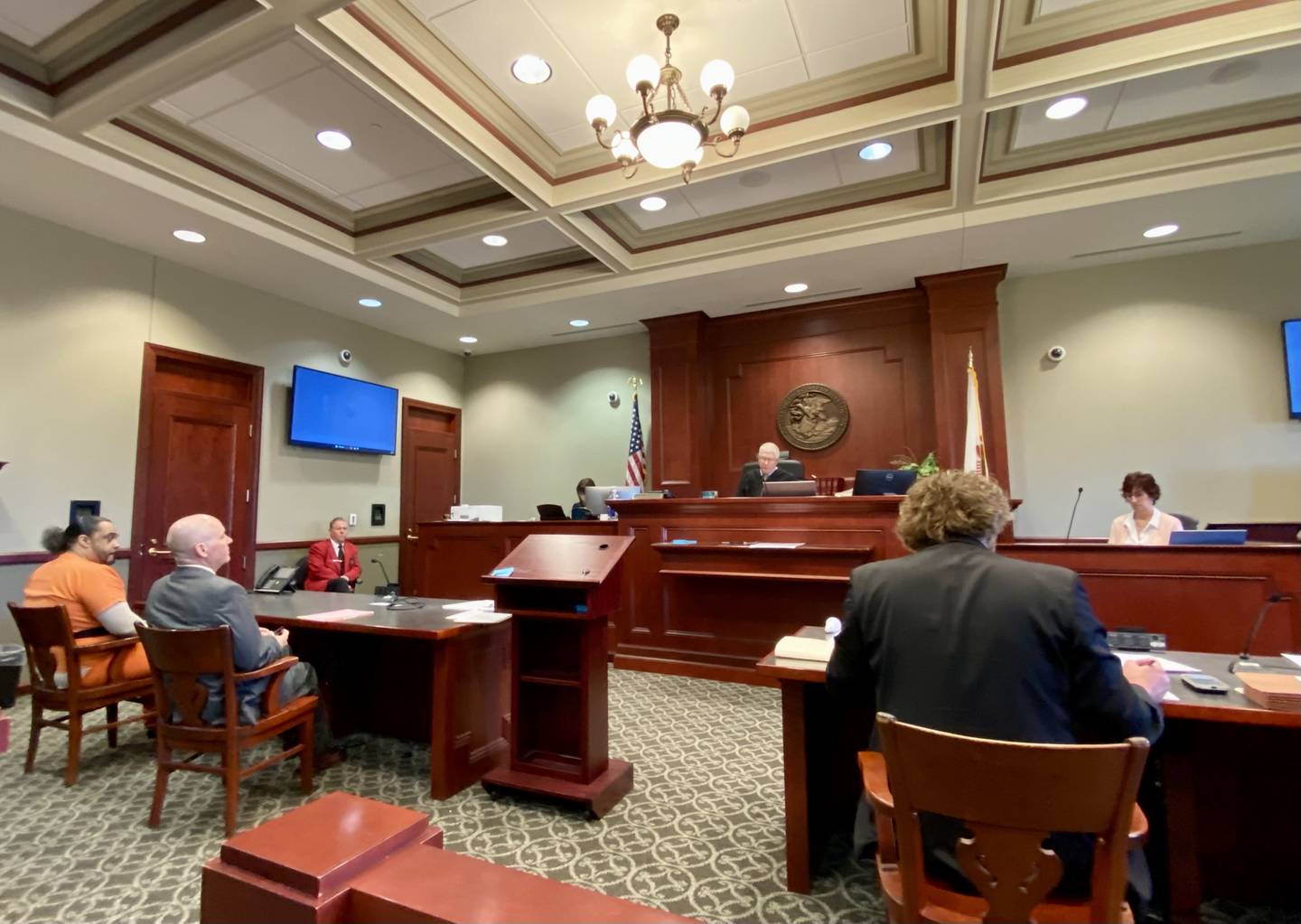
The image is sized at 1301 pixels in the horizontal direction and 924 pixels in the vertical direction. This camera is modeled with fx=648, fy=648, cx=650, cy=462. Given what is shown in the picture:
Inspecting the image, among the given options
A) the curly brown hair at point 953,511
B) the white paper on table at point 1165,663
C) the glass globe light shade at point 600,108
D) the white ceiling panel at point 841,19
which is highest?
the white ceiling panel at point 841,19

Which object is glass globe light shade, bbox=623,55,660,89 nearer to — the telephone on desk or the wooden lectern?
the wooden lectern

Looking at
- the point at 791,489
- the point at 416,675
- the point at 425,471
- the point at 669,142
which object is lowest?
the point at 416,675

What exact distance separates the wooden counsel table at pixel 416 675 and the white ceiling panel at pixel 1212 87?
4591mm

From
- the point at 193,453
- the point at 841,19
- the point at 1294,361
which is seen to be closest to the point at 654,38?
the point at 841,19

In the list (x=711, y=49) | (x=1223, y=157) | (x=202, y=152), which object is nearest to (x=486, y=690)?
(x=711, y=49)

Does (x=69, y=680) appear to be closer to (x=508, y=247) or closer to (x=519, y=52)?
(x=519, y=52)

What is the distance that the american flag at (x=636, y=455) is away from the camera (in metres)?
6.58

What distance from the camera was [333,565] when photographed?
543 centimetres

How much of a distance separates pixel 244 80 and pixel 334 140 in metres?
0.60

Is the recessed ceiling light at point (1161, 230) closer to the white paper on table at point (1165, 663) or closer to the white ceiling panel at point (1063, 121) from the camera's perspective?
the white ceiling panel at point (1063, 121)

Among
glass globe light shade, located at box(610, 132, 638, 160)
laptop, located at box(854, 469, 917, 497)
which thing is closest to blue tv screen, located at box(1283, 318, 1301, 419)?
laptop, located at box(854, 469, 917, 497)

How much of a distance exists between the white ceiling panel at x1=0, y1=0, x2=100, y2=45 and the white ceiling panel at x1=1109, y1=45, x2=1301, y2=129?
18.0 feet

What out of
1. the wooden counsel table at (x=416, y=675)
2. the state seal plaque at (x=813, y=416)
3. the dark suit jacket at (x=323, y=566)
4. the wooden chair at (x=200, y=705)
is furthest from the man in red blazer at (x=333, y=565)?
the state seal plaque at (x=813, y=416)

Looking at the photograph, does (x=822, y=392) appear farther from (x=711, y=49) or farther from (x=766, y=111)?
(x=711, y=49)
